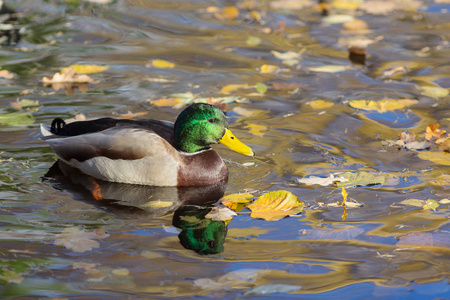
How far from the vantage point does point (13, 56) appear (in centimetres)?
857

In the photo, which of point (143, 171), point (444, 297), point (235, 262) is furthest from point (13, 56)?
point (444, 297)

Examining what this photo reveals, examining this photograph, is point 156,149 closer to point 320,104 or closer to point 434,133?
point 320,104

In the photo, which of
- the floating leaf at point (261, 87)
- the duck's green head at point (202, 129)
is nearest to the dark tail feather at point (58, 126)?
the duck's green head at point (202, 129)

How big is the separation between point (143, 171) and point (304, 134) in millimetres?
1674

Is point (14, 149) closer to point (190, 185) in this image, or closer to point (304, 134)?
point (190, 185)

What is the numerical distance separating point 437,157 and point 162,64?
3621 mm

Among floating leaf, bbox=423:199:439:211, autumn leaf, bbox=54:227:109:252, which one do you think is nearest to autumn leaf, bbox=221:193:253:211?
autumn leaf, bbox=54:227:109:252

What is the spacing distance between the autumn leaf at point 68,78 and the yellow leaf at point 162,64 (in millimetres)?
872

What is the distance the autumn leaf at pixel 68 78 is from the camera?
7777 millimetres

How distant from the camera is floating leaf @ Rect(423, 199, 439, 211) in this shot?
5.16 metres

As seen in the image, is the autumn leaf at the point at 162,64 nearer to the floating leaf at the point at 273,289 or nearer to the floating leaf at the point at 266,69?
the floating leaf at the point at 266,69

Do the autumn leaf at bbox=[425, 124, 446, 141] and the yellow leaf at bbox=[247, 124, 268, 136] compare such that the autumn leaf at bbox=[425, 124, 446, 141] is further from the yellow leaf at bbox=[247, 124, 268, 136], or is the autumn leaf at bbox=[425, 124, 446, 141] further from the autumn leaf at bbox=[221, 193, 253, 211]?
the autumn leaf at bbox=[221, 193, 253, 211]

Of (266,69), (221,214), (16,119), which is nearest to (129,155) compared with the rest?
(221,214)

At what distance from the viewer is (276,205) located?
516cm
